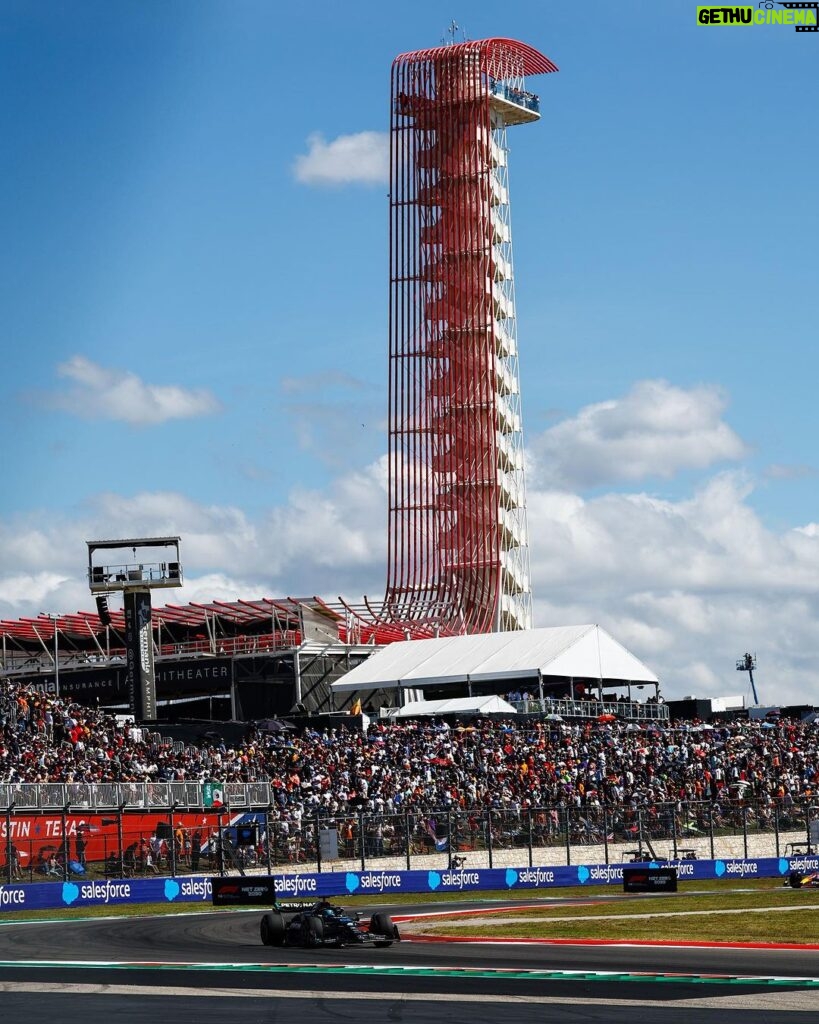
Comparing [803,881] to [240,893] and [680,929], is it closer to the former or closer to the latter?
[680,929]

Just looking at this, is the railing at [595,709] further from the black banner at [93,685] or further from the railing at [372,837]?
the black banner at [93,685]

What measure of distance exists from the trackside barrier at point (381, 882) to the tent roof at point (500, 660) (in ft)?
70.6

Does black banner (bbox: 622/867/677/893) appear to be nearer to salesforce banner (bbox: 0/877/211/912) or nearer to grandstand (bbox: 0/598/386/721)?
salesforce banner (bbox: 0/877/211/912)

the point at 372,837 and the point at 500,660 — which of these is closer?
the point at 372,837

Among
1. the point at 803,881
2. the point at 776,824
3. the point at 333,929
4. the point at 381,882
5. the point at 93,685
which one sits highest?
the point at 93,685

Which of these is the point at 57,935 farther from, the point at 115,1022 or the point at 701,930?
the point at 115,1022

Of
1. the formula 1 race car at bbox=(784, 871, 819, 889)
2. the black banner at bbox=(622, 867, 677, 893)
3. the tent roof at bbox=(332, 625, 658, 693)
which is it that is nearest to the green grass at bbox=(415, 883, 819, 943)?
the black banner at bbox=(622, 867, 677, 893)

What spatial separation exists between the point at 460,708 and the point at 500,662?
18.5 ft

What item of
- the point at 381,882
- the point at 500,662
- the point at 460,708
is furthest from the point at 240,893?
the point at 500,662

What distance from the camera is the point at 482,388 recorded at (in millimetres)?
88625

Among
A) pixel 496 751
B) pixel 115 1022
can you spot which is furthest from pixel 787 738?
pixel 115 1022

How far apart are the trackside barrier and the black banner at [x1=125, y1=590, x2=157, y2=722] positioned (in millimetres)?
18158

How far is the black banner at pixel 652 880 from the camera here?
41.1 meters

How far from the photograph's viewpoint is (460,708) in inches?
2552
